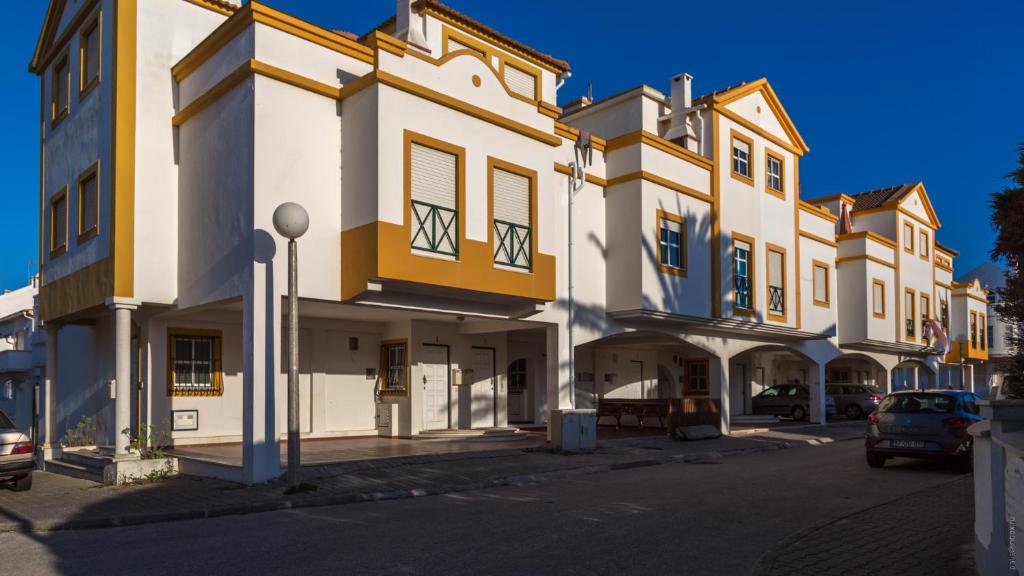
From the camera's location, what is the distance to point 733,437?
22.5 m

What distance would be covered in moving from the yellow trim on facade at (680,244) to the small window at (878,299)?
1471 centimetres

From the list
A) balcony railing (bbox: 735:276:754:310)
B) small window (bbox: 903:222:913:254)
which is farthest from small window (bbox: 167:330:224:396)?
small window (bbox: 903:222:913:254)

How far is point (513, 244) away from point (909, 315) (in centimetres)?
2578

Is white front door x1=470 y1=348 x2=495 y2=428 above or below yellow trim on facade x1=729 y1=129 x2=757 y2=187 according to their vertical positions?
below

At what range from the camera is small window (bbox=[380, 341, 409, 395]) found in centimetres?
1962

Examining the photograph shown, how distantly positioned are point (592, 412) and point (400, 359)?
4701mm

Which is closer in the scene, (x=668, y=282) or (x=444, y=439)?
(x=444, y=439)

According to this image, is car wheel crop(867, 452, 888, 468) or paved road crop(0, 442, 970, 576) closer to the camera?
paved road crop(0, 442, 970, 576)

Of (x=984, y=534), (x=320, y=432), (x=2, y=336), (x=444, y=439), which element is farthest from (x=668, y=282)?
(x=2, y=336)

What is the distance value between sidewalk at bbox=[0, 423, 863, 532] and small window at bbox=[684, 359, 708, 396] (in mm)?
11702

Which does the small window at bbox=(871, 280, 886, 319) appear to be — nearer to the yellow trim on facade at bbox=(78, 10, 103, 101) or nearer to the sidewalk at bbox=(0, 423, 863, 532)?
the sidewalk at bbox=(0, 423, 863, 532)

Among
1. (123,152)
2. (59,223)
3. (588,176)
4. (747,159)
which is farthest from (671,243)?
(59,223)

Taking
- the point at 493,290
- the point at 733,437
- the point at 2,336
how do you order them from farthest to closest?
the point at 2,336
the point at 733,437
the point at 493,290

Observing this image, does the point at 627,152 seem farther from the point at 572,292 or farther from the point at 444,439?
the point at 444,439
